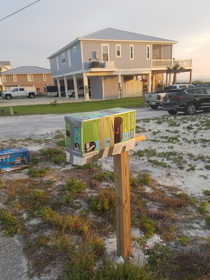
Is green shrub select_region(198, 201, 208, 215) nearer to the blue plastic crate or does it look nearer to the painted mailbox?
the painted mailbox

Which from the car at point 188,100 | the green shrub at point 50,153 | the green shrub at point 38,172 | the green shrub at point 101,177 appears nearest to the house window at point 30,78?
the car at point 188,100

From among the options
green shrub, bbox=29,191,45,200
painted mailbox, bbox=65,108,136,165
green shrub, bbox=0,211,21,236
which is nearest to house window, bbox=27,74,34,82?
green shrub, bbox=29,191,45,200

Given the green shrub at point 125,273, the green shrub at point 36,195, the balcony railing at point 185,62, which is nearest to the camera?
the green shrub at point 125,273

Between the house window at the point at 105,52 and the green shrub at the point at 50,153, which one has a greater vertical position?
the house window at the point at 105,52

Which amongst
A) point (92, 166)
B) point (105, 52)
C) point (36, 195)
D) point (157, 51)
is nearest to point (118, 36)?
point (105, 52)

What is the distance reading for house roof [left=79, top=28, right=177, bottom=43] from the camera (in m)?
24.3

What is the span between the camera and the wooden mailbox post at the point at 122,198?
2.31 metres

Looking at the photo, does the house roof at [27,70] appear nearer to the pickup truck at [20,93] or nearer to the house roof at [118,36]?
the pickup truck at [20,93]

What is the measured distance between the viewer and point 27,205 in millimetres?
3564

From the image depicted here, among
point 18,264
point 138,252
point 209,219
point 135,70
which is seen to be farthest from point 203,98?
point 135,70

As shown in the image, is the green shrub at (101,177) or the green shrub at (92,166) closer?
the green shrub at (101,177)

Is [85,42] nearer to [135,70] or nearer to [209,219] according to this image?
[135,70]

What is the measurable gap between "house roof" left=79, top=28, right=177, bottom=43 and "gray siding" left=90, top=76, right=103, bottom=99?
4.64 meters

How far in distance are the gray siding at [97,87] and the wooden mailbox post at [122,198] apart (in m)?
25.0
